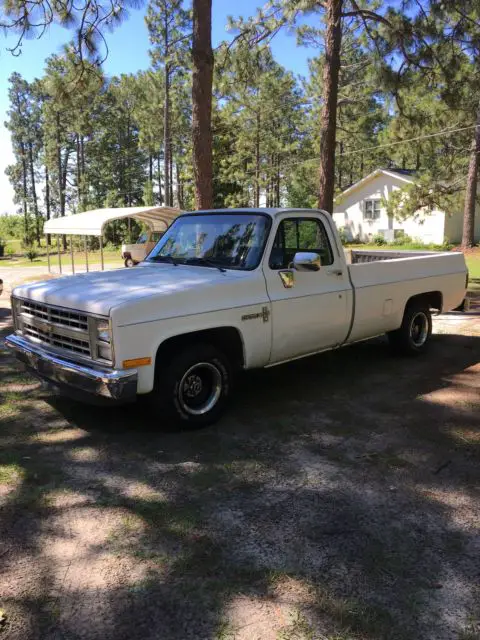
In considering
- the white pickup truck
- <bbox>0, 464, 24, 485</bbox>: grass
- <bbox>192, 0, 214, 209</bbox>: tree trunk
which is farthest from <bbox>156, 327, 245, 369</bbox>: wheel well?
<bbox>192, 0, 214, 209</bbox>: tree trunk

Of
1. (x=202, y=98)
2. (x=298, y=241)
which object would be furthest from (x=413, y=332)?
(x=202, y=98)

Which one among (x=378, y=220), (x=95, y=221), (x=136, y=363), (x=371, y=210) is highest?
(x=371, y=210)

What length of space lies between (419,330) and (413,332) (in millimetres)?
135

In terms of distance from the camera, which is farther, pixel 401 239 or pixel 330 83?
pixel 401 239

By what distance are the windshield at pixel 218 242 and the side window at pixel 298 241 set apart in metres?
0.18

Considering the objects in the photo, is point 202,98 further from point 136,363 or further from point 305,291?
point 136,363

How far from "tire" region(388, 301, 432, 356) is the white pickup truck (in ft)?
1.65

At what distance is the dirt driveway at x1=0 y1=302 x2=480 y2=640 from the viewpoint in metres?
2.42

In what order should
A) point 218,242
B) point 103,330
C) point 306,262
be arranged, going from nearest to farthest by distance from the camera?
point 103,330 → point 306,262 → point 218,242

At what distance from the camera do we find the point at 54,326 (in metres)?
4.54

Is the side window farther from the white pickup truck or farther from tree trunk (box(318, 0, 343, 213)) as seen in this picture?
tree trunk (box(318, 0, 343, 213))

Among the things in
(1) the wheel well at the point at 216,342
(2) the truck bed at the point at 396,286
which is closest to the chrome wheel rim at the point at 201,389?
(1) the wheel well at the point at 216,342

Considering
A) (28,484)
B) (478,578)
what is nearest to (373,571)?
(478,578)

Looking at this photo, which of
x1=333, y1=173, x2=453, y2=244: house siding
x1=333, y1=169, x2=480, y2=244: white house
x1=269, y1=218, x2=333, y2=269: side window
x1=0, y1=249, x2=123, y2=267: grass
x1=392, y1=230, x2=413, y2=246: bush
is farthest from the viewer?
x1=392, y1=230, x2=413, y2=246: bush
